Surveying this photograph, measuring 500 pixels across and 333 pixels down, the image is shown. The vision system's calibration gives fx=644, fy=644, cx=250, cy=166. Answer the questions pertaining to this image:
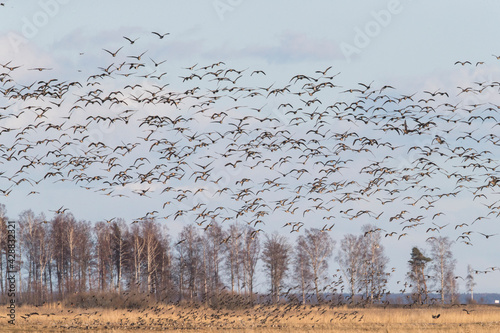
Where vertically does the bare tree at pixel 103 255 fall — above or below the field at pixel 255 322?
above

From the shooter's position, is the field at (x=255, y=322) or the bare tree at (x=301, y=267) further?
the bare tree at (x=301, y=267)

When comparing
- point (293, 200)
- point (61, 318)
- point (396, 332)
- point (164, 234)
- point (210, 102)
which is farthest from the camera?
point (164, 234)

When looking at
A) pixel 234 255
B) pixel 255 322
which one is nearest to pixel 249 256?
pixel 234 255

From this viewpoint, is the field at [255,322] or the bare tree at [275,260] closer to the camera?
the field at [255,322]

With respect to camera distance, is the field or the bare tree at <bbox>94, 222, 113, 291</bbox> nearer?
the field

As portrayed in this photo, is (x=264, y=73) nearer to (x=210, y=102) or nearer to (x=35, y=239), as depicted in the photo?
(x=210, y=102)

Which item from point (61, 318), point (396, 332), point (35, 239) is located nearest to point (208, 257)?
point (35, 239)

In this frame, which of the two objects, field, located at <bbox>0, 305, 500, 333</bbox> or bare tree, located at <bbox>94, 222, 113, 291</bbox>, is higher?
bare tree, located at <bbox>94, 222, 113, 291</bbox>

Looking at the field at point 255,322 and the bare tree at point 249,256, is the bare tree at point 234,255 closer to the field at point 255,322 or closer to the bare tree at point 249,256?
the bare tree at point 249,256

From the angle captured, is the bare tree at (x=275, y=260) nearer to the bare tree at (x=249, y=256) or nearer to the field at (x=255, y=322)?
the bare tree at (x=249, y=256)

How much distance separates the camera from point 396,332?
1227 inches

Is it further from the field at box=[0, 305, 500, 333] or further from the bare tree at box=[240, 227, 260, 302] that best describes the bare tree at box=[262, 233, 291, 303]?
the field at box=[0, 305, 500, 333]

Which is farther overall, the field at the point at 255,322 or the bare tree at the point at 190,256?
the bare tree at the point at 190,256

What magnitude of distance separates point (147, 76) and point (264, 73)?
4.32m
